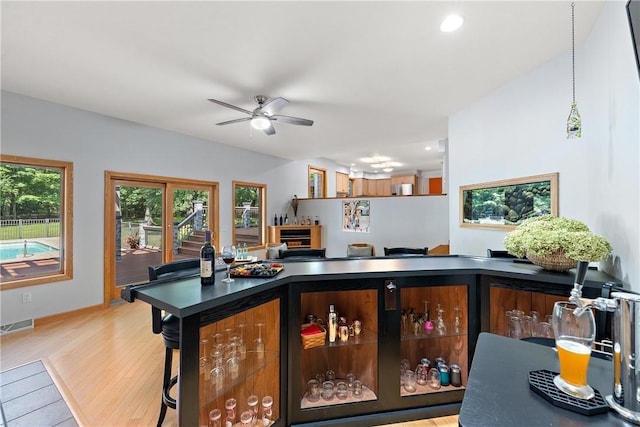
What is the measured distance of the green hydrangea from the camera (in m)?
1.55

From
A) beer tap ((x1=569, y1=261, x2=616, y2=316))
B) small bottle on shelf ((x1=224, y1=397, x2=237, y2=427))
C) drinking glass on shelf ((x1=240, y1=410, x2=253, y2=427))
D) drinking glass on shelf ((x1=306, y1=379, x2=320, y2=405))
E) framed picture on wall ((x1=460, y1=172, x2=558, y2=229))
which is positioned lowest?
drinking glass on shelf ((x1=306, y1=379, x2=320, y2=405))

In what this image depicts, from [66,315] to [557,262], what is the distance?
520 centimetres

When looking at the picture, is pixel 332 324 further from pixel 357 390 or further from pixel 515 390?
pixel 515 390

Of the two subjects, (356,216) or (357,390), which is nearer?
(357,390)

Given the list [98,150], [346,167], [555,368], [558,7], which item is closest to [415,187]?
[346,167]

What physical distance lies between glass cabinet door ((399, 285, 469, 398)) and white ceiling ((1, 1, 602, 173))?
202 cm

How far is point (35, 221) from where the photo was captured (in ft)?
11.3

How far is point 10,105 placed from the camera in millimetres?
3164

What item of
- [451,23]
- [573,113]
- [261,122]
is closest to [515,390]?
[573,113]

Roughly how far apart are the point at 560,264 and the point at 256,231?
5.79 metres

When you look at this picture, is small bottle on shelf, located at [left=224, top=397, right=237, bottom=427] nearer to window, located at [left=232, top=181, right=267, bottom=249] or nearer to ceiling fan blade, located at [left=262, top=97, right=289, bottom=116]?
ceiling fan blade, located at [left=262, top=97, right=289, bottom=116]

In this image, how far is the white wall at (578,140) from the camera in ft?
5.17

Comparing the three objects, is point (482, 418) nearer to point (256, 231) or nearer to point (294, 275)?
point (294, 275)

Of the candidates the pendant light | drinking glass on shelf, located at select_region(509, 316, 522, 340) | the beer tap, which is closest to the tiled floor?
the beer tap
